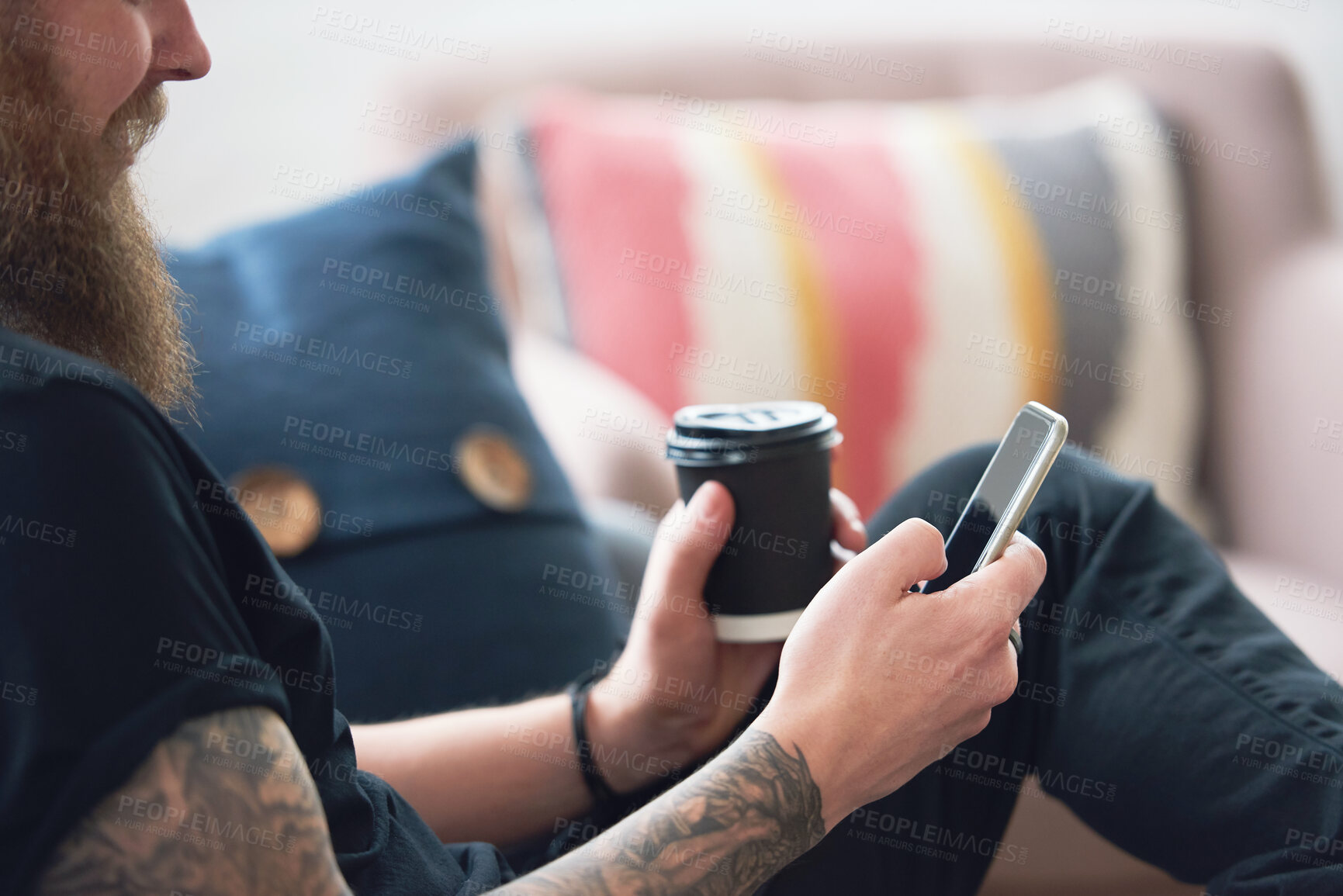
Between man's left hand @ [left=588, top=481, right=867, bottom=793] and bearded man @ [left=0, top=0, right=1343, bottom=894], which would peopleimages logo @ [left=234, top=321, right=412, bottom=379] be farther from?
man's left hand @ [left=588, top=481, right=867, bottom=793]

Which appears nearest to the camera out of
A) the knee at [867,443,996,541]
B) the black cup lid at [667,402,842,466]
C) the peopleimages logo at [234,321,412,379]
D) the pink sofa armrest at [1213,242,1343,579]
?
the black cup lid at [667,402,842,466]

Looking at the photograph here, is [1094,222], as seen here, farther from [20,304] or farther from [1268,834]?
[20,304]

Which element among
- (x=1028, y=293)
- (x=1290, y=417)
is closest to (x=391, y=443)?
(x=1028, y=293)

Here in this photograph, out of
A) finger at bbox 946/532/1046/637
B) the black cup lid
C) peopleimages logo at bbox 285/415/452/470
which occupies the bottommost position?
peopleimages logo at bbox 285/415/452/470

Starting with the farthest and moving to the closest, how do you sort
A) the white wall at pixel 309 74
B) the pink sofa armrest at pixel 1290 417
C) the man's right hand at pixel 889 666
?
the white wall at pixel 309 74 < the pink sofa armrest at pixel 1290 417 < the man's right hand at pixel 889 666

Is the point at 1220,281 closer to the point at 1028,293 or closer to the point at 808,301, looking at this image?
the point at 1028,293

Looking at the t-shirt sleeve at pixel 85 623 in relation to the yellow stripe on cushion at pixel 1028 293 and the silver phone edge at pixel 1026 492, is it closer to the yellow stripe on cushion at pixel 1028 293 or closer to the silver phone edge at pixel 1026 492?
the silver phone edge at pixel 1026 492

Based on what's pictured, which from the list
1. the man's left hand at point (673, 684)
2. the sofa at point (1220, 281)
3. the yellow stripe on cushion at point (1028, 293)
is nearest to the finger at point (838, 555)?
the man's left hand at point (673, 684)

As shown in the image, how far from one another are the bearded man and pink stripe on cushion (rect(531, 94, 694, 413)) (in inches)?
18.7

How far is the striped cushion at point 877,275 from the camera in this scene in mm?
1244

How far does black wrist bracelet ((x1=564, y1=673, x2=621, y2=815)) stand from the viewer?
78 centimetres

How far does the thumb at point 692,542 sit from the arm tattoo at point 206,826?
32cm

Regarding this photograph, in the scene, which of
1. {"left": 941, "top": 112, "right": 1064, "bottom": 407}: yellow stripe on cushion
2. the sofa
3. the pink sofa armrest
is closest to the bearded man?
the sofa

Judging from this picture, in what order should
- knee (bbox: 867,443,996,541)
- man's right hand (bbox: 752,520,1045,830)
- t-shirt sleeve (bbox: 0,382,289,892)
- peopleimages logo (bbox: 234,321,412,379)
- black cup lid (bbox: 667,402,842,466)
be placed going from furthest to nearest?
peopleimages logo (bbox: 234,321,412,379), knee (bbox: 867,443,996,541), black cup lid (bbox: 667,402,842,466), man's right hand (bbox: 752,520,1045,830), t-shirt sleeve (bbox: 0,382,289,892)
